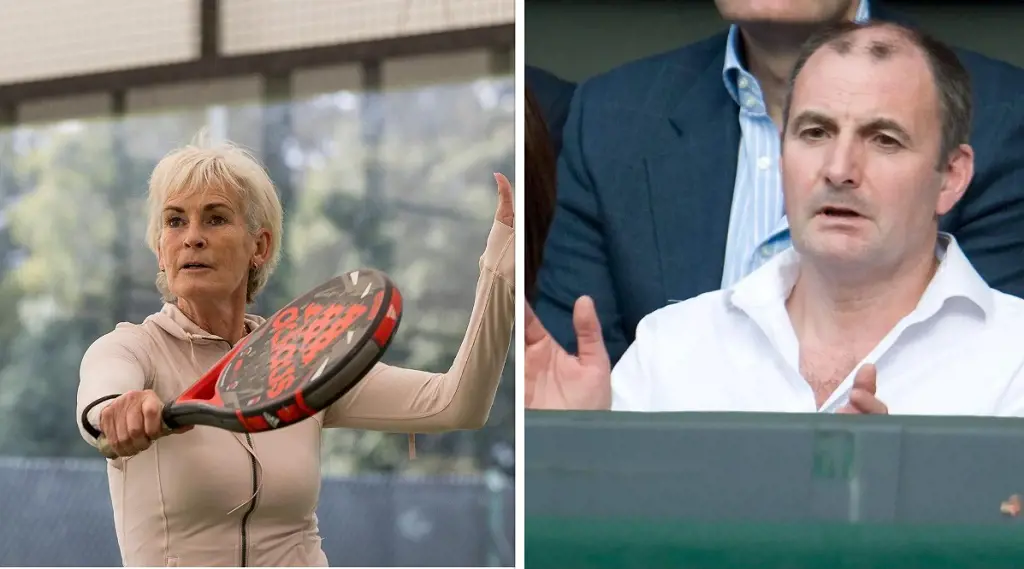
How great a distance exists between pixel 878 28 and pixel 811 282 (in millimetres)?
700

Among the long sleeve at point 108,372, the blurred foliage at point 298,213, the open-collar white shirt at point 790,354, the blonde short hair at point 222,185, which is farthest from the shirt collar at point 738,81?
the long sleeve at point 108,372

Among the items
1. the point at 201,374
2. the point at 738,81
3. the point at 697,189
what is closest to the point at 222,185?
the point at 201,374

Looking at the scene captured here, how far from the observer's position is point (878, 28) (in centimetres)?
392

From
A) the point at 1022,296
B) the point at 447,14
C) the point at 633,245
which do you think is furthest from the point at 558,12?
the point at 1022,296

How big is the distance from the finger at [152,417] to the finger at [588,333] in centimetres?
119

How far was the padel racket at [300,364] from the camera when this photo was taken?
10.4 ft

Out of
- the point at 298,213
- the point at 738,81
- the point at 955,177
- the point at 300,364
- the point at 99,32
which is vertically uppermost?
the point at 99,32

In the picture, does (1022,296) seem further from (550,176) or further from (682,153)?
(550,176)

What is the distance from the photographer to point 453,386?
3.84 meters

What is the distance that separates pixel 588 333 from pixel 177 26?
1.47 m

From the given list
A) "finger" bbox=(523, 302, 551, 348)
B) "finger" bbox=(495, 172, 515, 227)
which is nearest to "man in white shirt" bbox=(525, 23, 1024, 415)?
"finger" bbox=(523, 302, 551, 348)

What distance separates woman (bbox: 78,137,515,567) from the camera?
3.46m

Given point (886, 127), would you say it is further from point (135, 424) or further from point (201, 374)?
point (135, 424)

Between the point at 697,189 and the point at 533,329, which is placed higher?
the point at 697,189
